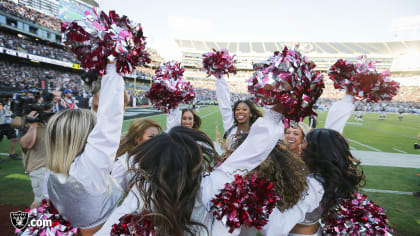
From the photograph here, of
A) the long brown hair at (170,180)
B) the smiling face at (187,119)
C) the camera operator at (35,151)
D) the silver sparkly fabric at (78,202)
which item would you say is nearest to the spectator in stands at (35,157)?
the camera operator at (35,151)

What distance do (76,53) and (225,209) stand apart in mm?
1249

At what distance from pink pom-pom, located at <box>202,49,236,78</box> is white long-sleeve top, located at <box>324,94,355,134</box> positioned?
1.42 meters

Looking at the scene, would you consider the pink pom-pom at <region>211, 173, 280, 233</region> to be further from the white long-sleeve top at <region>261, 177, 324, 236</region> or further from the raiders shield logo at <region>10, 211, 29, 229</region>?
the raiders shield logo at <region>10, 211, 29, 229</region>

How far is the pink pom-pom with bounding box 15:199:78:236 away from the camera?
141 cm

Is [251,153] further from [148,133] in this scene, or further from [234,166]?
[148,133]

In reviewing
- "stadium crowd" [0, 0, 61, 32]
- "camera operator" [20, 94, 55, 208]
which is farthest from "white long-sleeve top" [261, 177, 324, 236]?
"stadium crowd" [0, 0, 61, 32]

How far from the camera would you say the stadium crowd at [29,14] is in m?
27.6

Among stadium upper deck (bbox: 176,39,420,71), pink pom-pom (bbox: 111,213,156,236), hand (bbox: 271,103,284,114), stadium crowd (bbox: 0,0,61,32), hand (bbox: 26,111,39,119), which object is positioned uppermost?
stadium upper deck (bbox: 176,39,420,71)

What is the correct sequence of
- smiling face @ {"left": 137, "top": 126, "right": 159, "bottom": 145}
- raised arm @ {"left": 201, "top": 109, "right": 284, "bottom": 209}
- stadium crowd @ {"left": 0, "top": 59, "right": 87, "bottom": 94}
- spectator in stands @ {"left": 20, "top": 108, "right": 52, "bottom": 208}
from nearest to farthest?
raised arm @ {"left": 201, "top": 109, "right": 284, "bottom": 209} < smiling face @ {"left": 137, "top": 126, "right": 159, "bottom": 145} < spectator in stands @ {"left": 20, "top": 108, "right": 52, "bottom": 208} < stadium crowd @ {"left": 0, "top": 59, "right": 87, "bottom": 94}

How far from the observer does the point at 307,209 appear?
1.48m

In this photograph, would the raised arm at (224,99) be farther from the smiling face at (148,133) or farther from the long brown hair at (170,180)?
the long brown hair at (170,180)

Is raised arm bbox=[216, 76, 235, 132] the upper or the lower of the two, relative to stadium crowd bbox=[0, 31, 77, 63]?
lower

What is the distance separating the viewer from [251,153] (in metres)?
1.01

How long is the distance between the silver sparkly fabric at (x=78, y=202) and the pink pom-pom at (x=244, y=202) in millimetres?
792
